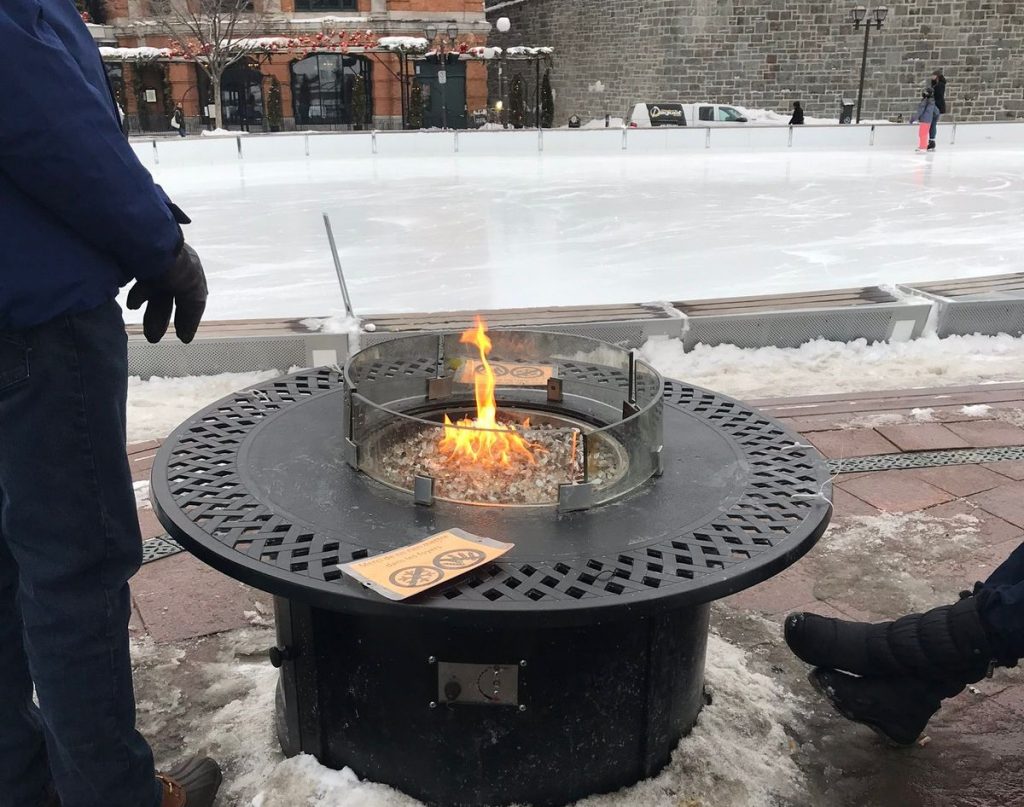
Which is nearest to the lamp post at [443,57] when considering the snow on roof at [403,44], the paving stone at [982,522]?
the snow on roof at [403,44]

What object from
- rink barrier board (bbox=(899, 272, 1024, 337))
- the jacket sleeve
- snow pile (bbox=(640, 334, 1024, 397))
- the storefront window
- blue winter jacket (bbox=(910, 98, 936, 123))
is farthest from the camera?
the storefront window

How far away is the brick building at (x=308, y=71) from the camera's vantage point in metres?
27.0

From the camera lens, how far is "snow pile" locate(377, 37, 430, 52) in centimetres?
2630

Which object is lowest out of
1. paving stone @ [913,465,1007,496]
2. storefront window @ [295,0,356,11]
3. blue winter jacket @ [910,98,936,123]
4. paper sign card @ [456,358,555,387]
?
paving stone @ [913,465,1007,496]

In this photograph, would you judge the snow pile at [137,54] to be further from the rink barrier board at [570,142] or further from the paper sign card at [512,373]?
the paper sign card at [512,373]

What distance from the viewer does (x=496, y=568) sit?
4.60ft

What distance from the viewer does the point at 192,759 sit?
1.67 meters

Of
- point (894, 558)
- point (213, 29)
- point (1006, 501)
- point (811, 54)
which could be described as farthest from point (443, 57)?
point (894, 558)

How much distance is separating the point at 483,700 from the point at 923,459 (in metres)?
2.24

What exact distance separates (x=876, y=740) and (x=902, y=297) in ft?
11.7

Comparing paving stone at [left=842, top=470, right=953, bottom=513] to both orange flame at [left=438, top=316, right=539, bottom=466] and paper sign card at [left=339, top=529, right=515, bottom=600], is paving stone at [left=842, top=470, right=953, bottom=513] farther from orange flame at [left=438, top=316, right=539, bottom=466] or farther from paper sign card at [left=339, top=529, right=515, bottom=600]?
paper sign card at [left=339, top=529, right=515, bottom=600]

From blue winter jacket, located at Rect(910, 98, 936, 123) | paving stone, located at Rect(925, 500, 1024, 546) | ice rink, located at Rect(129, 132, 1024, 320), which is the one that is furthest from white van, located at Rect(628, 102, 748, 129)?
paving stone, located at Rect(925, 500, 1024, 546)

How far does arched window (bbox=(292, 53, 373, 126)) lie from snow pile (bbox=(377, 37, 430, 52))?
1370 mm

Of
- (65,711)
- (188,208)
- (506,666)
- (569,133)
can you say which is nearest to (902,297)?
(506,666)
